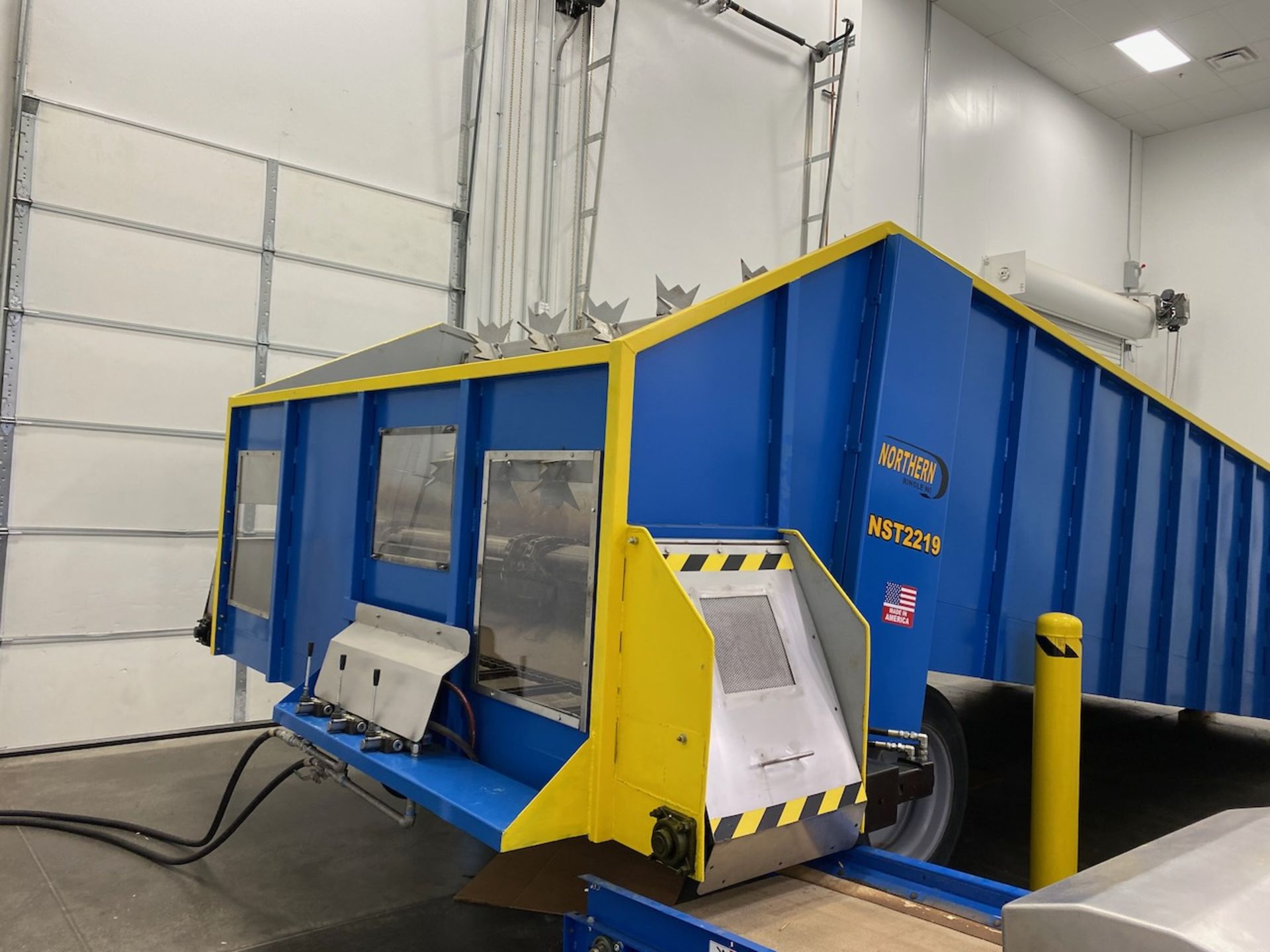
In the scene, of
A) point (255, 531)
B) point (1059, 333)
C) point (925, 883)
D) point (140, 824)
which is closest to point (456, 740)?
point (925, 883)

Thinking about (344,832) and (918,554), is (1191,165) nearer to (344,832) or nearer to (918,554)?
(918,554)

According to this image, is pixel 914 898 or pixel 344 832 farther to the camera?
pixel 344 832

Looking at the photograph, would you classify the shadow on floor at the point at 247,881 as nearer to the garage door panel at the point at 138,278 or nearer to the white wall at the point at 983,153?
the garage door panel at the point at 138,278

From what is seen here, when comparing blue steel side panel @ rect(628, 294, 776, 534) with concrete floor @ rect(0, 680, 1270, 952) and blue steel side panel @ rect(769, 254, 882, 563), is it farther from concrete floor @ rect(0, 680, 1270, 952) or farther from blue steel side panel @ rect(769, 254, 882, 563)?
concrete floor @ rect(0, 680, 1270, 952)

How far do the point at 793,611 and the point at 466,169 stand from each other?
5.70m

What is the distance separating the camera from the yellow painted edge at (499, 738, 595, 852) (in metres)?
2.09

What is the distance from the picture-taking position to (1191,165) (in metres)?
12.9

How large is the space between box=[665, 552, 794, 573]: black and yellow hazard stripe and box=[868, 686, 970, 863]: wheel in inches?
46.9

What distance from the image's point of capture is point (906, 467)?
9.72 ft

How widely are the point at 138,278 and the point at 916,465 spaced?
5131mm

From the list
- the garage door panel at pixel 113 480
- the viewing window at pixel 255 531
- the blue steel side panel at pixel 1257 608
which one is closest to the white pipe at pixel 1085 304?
the blue steel side panel at pixel 1257 608

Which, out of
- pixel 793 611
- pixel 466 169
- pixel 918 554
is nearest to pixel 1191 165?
pixel 466 169

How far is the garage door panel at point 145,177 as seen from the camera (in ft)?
17.8

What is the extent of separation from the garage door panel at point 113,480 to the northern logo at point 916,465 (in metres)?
4.86
